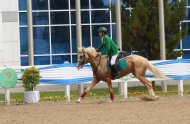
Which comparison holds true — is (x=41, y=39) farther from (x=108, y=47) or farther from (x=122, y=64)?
(x=108, y=47)

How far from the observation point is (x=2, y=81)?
778 inches

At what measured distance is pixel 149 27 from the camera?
3064 centimetres

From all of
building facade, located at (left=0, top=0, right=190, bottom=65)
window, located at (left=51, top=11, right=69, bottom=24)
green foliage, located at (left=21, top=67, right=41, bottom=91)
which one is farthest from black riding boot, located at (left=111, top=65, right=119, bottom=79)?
window, located at (left=51, top=11, right=69, bottom=24)

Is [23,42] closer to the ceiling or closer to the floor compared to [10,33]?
closer to the floor

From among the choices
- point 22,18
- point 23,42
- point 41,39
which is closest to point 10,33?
point 23,42

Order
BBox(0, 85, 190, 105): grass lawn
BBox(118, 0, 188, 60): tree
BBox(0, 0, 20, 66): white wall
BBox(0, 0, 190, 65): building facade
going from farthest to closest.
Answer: BBox(0, 0, 190, 65): building facade
BBox(0, 0, 20, 66): white wall
BBox(118, 0, 188, 60): tree
BBox(0, 85, 190, 105): grass lawn

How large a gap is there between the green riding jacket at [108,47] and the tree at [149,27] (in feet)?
41.3

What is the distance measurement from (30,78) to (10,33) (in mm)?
17793

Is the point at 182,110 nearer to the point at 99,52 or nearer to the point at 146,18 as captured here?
the point at 99,52

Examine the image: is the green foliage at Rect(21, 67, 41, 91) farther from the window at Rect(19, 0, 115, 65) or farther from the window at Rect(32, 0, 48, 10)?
the window at Rect(32, 0, 48, 10)

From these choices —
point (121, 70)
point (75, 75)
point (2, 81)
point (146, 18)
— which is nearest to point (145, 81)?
point (121, 70)

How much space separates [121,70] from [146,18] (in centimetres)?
1308

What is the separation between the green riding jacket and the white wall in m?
19.8

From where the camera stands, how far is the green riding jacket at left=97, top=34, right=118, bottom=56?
16.9 metres
